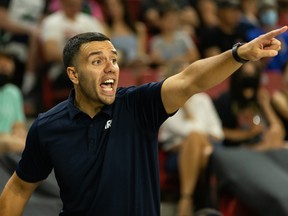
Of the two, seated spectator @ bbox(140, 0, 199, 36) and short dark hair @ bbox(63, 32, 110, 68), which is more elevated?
seated spectator @ bbox(140, 0, 199, 36)

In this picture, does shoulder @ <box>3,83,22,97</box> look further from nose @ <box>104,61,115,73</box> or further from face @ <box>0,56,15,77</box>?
nose @ <box>104,61,115,73</box>

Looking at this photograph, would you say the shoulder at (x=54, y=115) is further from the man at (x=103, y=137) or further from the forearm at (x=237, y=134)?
the forearm at (x=237, y=134)

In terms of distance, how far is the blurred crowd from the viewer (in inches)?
233

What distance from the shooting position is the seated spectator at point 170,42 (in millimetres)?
7719

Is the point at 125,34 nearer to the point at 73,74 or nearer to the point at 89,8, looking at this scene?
the point at 89,8

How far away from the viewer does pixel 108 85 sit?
116 inches

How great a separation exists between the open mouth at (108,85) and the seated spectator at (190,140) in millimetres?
2561

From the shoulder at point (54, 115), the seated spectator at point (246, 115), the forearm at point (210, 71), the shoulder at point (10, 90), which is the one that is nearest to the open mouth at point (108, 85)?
the shoulder at point (54, 115)

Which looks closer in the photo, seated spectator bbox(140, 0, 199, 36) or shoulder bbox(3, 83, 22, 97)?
shoulder bbox(3, 83, 22, 97)

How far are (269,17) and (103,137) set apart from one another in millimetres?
6484

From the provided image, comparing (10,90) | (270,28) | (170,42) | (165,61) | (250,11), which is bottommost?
(10,90)

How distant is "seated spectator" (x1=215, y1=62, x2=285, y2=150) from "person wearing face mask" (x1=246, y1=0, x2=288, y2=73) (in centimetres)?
173

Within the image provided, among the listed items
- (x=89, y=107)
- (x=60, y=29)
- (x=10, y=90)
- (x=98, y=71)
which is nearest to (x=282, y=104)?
(x=60, y=29)

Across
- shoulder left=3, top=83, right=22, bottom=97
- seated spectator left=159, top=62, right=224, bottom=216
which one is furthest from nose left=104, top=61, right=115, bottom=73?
shoulder left=3, top=83, right=22, bottom=97
